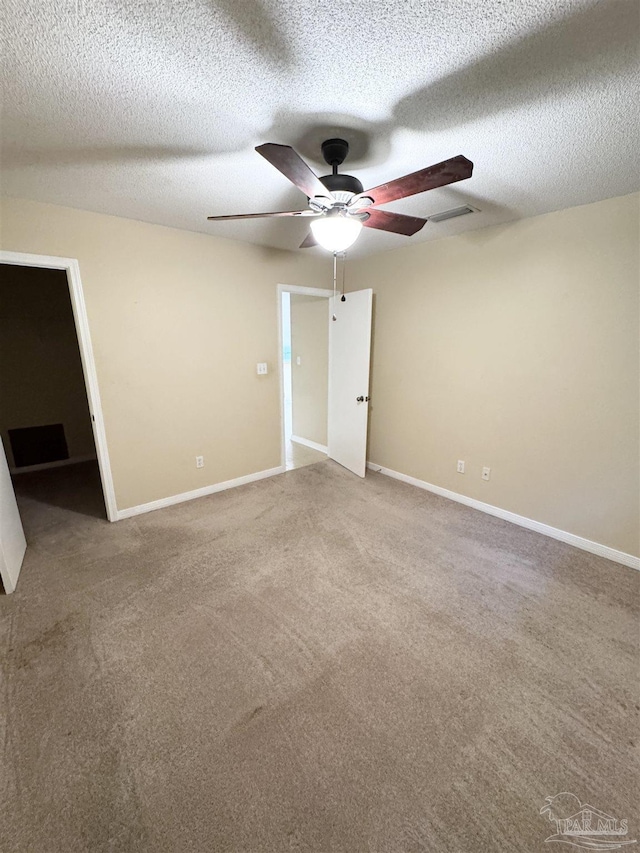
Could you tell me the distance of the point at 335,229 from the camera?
1658 millimetres

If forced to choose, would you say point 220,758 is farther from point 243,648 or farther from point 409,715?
point 409,715

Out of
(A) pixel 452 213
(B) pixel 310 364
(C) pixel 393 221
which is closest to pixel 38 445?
(B) pixel 310 364

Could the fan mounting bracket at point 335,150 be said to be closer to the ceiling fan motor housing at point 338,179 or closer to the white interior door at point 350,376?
the ceiling fan motor housing at point 338,179

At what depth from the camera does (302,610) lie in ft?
6.27

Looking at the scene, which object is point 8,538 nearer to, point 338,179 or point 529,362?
point 338,179

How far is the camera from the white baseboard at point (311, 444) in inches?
179

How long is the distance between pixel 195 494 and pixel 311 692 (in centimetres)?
220

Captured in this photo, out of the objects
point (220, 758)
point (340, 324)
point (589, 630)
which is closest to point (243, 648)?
point (220, 758)

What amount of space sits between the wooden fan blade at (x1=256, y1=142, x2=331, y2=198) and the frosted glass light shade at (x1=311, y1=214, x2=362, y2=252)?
158mm

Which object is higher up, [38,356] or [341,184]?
[341,184]

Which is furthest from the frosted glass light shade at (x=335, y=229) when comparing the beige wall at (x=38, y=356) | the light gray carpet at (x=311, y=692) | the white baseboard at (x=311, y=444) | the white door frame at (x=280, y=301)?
the beige wall at (x=38, y=356)

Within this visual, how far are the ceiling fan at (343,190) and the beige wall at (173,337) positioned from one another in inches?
54.7

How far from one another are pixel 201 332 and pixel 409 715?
3008 millimetres

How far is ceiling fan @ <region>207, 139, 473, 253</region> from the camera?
122 centimetres
